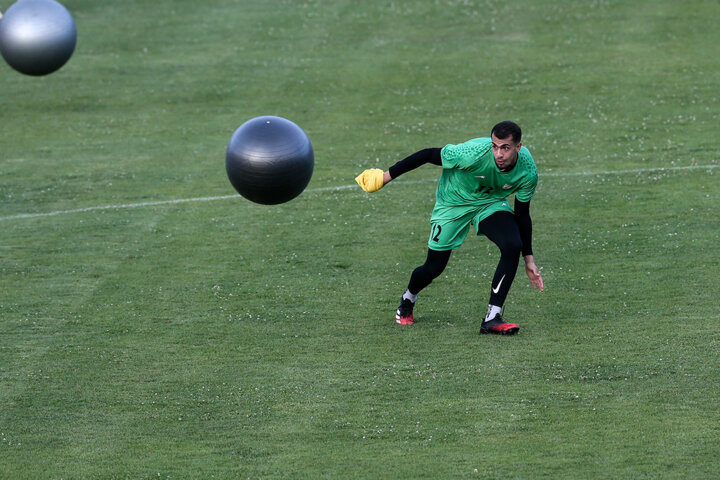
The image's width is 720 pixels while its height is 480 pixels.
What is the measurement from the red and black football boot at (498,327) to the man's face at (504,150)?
150 centimetres

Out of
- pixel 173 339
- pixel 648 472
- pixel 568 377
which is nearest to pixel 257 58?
pixel 173 339

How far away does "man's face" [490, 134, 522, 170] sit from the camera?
980 centimetres

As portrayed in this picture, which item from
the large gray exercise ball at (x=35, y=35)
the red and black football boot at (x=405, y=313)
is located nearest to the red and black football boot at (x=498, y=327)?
the red and black football boot at (x=405, y=313)

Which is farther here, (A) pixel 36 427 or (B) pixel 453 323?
(B) pixel 453 323

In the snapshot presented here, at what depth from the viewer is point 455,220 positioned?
1062 cm

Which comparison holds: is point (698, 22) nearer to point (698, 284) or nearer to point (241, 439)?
point (698, 284)

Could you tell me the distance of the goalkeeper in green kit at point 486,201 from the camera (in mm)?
9984

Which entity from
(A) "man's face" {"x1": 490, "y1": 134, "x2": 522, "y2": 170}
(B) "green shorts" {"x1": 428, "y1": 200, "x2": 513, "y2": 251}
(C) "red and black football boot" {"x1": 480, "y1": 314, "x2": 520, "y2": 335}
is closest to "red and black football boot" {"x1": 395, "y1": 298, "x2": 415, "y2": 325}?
(B) "green shorts" {"x1": 428, "y1": 200, "x2": 513, "y2": 251}

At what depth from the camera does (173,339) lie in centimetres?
1061

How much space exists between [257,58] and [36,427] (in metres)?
17.2

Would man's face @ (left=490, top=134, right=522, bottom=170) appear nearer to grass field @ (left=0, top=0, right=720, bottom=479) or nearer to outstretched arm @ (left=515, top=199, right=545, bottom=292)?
outstretched arm @ (left=515, top=199, right=545, bottom=292)

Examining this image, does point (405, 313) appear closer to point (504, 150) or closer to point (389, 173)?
point (389, 173)

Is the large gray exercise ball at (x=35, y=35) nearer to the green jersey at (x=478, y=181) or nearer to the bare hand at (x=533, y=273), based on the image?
the green jersey at (x=478, y=181)

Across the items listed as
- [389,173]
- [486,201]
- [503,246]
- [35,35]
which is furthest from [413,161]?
[35,35]
